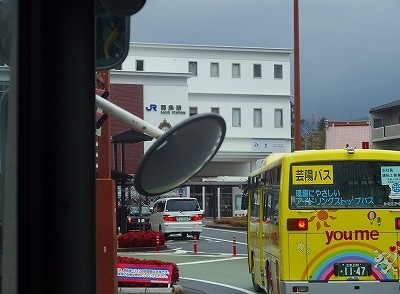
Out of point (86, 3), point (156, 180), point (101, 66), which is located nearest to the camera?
point (156, 180)

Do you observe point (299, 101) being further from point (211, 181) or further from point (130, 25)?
point (211, 181)

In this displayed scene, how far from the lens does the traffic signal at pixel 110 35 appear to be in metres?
2.55

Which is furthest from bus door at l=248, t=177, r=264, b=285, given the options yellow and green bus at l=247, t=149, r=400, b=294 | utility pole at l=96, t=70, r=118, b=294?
utility pole at l=96, t=70, r=118, b=294

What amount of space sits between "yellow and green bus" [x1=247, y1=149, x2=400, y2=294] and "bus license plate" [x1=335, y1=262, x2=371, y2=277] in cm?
1

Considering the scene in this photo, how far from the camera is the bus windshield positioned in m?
11.3

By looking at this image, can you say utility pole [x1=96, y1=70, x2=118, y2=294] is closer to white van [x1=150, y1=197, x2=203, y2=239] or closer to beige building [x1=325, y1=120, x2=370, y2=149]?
white van [x1=150, y1=197, x2=203, y2=239]

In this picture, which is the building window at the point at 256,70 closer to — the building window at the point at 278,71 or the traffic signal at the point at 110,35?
the building window at the point at 278,71

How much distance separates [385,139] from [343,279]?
53.5 m

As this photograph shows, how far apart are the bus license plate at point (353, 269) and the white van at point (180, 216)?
75.4 feet

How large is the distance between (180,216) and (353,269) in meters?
23.5

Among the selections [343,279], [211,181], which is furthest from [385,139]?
[343,279]

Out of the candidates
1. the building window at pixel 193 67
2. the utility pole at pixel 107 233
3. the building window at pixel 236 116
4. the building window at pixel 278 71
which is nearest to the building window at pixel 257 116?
the building window at pixel 236 116

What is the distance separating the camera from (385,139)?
6275 cm

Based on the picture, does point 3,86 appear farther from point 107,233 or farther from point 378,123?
point 378,123
